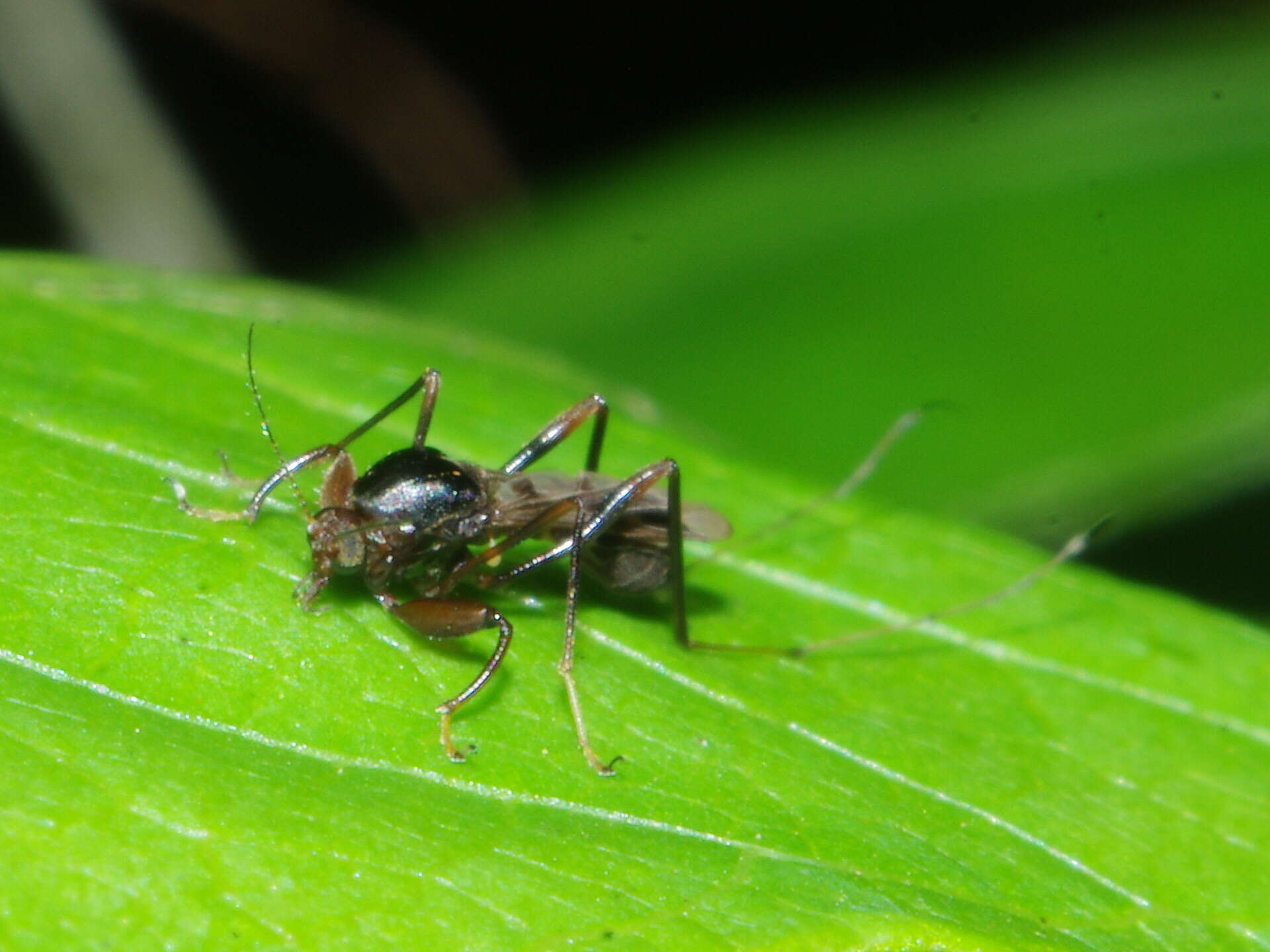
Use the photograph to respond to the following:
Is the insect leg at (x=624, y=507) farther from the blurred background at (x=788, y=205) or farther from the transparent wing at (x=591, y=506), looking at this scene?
the blurred background at (x=788, y=205)

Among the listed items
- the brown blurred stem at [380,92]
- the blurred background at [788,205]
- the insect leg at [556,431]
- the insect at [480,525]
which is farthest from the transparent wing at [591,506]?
the brown blurred stem at [380,92]

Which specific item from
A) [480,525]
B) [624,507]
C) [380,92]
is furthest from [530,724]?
[380,92]

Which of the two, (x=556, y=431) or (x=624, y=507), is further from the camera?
(x=556, y=431)

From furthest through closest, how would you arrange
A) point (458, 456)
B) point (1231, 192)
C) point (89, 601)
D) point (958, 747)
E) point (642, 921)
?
point (1231, 192)
point (458, 456)
point (958, 747)
point (89, 601)
point (642, 921)

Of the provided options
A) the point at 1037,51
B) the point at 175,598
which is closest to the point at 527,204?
the point at 1037,51

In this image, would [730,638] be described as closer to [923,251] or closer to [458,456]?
[458,456]

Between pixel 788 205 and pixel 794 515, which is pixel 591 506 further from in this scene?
pixel 788 205
